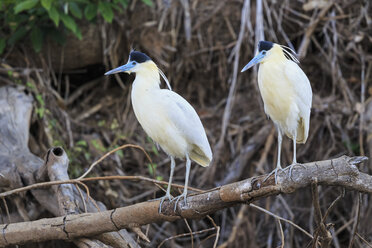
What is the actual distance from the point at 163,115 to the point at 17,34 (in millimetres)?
1951

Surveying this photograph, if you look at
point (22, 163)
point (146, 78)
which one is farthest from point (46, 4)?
point (146, 78)

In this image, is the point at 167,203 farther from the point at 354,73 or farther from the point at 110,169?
the point at 354,73

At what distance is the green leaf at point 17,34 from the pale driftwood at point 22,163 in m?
0.43

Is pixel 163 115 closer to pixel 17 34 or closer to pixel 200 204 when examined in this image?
pixel 200 204

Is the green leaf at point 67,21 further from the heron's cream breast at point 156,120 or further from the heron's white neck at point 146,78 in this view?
the heron's cream breast at point 156,120

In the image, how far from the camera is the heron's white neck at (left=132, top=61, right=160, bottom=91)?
2.62m

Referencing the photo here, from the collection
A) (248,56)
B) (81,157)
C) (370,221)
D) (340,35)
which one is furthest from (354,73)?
(81,157)

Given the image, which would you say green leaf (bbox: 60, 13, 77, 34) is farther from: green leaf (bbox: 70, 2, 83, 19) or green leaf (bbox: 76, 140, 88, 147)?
green leaf (bbox: 76, 140, 88, 147)

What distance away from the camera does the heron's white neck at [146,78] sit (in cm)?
262

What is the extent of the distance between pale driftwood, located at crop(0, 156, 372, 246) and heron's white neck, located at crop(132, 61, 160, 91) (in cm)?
58

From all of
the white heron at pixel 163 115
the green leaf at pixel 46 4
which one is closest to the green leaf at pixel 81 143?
the green leaf at pixel 46 4

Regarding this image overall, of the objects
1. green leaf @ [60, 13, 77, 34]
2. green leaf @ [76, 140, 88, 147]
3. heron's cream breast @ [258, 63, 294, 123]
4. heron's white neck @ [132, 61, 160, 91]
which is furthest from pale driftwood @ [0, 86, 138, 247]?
heron's cream breast @ [258, 63, 294, 123]

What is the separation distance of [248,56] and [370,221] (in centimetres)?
169

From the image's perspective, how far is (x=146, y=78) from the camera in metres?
2.65
